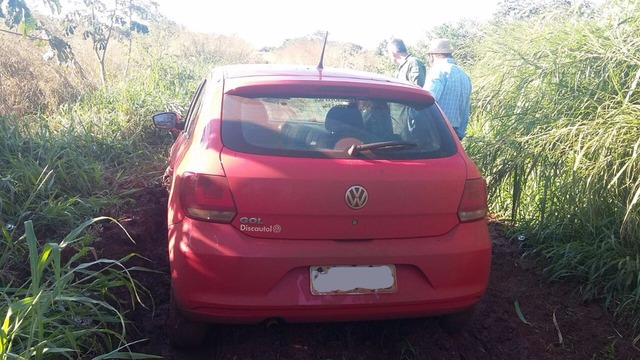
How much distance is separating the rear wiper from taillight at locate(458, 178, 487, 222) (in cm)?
36

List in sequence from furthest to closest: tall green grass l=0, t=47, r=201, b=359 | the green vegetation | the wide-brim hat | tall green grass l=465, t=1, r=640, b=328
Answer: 1. the wide-brim hat
2. tall green grass l=465, t=1, r=640, b=328
3. the green vegetation
4. tall green grass l=0, t=47, r=201, b=359

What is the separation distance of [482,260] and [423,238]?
362 millimetres

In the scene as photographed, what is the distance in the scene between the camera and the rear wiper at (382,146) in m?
2.96

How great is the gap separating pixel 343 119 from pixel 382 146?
1.02ft

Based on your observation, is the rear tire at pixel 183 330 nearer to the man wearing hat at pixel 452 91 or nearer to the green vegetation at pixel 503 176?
the green vegetation at pixel 503 176

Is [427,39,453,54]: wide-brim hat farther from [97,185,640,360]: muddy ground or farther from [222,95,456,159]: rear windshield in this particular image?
[222,95,456,159]: rear windshield

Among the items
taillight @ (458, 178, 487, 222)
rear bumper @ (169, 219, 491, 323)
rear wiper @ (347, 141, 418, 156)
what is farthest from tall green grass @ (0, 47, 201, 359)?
taillight @ (458, 178, 487, 222)

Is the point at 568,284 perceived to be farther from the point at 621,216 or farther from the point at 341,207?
the point at 341,207

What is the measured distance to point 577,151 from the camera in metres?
4.32

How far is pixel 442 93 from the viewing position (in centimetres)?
583

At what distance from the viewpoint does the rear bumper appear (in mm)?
2705

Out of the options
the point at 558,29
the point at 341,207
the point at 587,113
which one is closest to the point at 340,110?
the point at 341,207

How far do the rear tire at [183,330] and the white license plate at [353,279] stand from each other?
0.69m

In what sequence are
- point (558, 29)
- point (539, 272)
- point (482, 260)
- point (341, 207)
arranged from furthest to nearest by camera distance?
point (558, 29) < point (539, 272) < point (482, 260) < point (341, 207)
